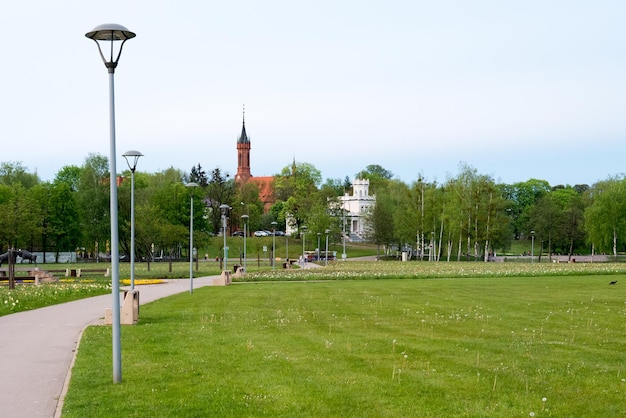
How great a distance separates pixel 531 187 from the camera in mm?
147625

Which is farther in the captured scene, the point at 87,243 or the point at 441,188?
the point at 441,188

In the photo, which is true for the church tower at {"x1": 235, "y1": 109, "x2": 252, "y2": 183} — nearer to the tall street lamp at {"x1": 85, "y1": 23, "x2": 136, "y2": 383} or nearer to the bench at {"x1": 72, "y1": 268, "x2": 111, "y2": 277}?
the bench at {"x1": 72, "y1": 268, "x2": 111, "y2": 277}

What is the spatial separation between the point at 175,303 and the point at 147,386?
1555 centimetres

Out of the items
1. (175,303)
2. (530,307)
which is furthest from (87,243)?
(530,307)

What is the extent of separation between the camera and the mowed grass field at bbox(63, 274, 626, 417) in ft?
31.7

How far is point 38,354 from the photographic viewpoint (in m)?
14.4

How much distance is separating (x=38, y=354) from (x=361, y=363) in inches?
244

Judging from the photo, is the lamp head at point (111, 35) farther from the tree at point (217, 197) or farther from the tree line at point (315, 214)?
the tree at point (217, 197)

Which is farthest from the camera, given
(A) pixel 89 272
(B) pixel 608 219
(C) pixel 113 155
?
(B) pixel 608 219

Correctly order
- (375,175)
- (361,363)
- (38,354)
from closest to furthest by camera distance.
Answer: (361,363)
(38,354)
(375,175)

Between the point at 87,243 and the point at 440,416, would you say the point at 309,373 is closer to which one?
the point at 440,416

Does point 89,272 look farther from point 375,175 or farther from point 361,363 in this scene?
point 375,175

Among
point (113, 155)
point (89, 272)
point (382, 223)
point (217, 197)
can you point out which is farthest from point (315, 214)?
point (113, 155)

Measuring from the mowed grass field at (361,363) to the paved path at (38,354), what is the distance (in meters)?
0.33
